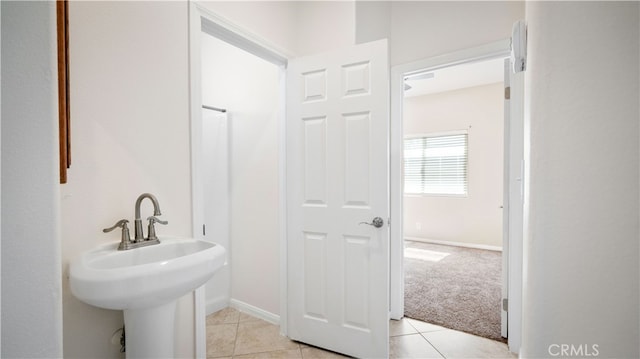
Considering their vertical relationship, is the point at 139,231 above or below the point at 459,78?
below

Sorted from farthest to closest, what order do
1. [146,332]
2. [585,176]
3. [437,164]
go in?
[437,164] → [146,332] → [585,176]

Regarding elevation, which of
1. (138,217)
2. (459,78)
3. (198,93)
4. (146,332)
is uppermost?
(459,78)

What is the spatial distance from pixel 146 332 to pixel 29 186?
103cm

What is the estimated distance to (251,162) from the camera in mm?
2523

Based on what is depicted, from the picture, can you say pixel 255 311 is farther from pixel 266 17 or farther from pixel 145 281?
pixel 266 17

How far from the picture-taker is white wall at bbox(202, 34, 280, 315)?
2.38 meters

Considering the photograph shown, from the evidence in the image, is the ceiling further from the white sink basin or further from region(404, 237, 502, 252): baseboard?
the white sink basin

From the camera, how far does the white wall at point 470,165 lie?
478cm

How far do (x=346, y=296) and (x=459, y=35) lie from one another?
2063 millimetres

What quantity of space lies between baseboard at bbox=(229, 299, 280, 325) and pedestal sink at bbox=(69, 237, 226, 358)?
1.27 m

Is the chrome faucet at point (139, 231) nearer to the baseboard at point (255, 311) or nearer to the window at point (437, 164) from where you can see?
the baseboard at point (255, 311)

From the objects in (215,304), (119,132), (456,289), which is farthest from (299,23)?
(456,289)

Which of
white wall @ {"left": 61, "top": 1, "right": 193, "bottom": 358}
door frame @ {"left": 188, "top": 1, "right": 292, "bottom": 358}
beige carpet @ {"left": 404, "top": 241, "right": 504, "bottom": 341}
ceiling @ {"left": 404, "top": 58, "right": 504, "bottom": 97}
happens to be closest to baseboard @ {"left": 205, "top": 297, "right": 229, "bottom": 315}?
door frame @ {"left": 188, "top": 1, "right": 292, "bottom": 358}

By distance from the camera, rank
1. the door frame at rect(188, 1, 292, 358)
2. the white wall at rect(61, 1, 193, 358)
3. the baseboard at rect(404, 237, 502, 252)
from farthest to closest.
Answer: the baseboard at rect(404, 237, 502, 252) < the door frame at rect(188, 1, 292, 358) < the white wall at rect(61, 1, 193, 358)
